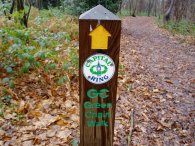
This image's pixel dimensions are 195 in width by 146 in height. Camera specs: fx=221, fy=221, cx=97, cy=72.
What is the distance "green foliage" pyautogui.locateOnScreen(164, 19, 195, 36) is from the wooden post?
1335cm

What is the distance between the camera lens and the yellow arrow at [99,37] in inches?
70.4

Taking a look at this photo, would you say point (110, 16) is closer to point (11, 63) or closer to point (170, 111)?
point (170, 111)

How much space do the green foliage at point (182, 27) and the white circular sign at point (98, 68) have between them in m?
A: 13.4

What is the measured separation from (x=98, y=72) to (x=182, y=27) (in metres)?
15.0

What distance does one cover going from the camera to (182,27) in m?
15.3

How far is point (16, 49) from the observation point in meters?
3.93

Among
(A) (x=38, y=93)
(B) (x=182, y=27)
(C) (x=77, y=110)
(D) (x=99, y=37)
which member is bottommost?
(C) (x=77, y=110)

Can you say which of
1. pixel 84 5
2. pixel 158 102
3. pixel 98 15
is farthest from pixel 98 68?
pixel 84 5

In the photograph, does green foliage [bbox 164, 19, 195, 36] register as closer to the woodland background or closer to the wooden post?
the woodland background

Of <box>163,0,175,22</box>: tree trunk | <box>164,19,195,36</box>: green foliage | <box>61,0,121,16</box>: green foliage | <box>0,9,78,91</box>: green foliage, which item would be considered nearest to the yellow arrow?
<box>0,9,78,91</box>: green foliage

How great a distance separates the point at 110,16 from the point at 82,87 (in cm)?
66

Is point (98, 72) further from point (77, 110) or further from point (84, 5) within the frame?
point (84, 5)

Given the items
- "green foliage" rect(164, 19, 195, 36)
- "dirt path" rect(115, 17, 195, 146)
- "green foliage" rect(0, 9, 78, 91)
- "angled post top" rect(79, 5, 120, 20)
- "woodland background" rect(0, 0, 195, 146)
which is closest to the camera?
"angled post top" rect(79, 5, 120, 20)

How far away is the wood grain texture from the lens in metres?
1.79
